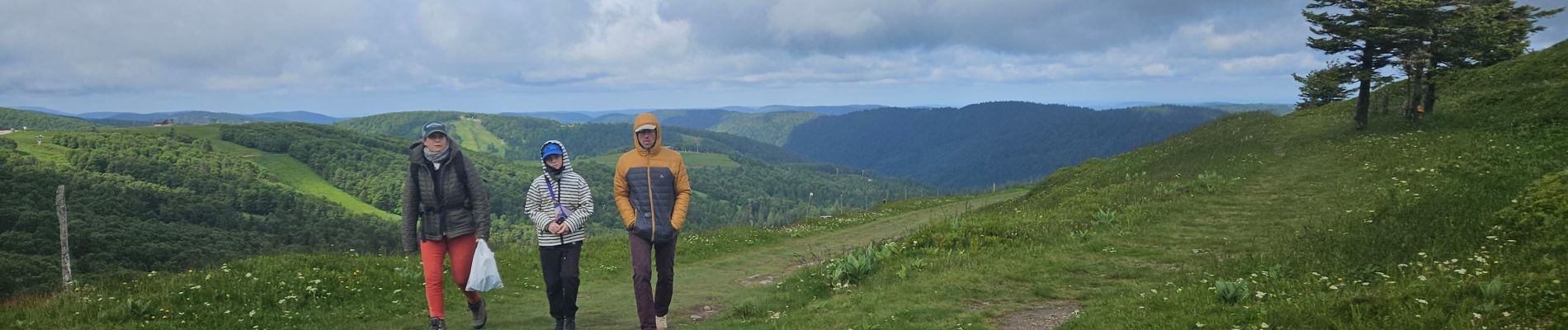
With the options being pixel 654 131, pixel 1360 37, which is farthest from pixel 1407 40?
pixel 654 131

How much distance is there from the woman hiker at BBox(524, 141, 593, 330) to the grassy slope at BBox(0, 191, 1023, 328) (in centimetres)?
151

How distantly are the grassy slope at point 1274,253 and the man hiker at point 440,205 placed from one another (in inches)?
125

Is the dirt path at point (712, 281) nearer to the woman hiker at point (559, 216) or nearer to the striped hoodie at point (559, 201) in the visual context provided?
the woman hiker at point (559, 216)

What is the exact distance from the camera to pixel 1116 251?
1291 cm

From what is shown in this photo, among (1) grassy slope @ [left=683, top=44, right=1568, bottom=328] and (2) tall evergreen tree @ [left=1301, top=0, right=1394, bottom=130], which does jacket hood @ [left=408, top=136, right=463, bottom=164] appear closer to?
(1) grassy slope @ [left=683, top=44, right=1568, bottom=328]

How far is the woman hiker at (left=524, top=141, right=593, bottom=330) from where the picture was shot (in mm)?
8984

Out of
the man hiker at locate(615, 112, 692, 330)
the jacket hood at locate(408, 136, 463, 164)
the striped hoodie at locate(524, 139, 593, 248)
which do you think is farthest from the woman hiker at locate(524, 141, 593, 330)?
the jacket hood at locate(408, 136, 463, 164)

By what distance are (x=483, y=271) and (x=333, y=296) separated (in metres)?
4.30

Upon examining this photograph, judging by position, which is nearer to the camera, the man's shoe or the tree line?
the man's shoe

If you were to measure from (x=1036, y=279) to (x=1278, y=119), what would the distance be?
4190 centimetres

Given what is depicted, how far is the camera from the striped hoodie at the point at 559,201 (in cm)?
904

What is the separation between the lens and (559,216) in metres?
9.04

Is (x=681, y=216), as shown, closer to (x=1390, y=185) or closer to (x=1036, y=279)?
(x=1036, y=279)

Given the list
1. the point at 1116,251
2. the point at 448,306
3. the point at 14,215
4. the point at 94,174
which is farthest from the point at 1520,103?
the point at 94,174
